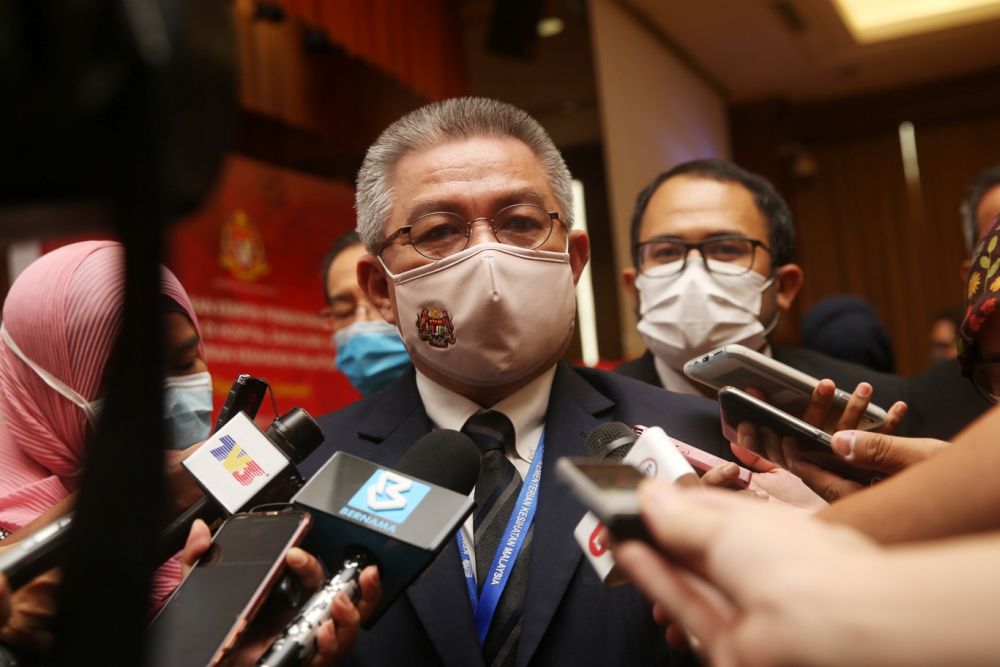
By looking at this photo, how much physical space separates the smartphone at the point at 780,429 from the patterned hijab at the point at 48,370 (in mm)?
766

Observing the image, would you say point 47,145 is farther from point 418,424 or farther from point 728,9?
point 728,9

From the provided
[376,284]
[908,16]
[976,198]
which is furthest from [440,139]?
[908,16]

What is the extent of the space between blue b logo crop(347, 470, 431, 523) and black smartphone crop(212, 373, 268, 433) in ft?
0.91

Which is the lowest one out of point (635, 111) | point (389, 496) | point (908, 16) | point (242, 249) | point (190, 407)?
point (389, 496)

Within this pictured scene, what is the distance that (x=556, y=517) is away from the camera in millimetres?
1426

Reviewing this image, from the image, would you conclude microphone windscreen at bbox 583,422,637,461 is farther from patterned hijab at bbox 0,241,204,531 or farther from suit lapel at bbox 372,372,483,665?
patterned hijab at bbox 0,241,204,531

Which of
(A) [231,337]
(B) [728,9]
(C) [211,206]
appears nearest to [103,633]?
(C) [211,206]

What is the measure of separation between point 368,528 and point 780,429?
623 millimetres

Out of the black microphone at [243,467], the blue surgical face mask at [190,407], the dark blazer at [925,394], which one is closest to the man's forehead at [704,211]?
the dark blazer at [925,394]

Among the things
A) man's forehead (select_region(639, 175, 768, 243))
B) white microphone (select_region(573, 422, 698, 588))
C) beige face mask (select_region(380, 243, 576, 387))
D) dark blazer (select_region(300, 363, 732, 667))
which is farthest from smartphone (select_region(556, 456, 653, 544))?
man's forehead (select_region(639, 175, 768, 243))

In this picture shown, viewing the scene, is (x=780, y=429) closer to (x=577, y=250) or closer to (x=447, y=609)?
(x=447, y=609)

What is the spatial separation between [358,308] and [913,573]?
2.38 metres

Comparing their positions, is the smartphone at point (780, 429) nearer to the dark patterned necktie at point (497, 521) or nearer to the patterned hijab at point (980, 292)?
the patterned hijab at point (980, 292)

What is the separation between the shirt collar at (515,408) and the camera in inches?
64.8
